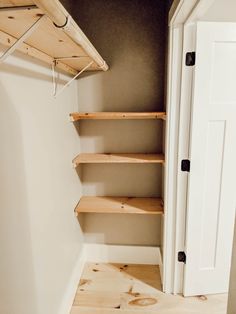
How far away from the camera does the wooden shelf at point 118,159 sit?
194cm

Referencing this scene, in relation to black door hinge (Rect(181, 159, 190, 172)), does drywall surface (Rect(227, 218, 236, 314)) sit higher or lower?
lower

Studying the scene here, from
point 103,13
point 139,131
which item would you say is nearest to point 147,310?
point 139,131

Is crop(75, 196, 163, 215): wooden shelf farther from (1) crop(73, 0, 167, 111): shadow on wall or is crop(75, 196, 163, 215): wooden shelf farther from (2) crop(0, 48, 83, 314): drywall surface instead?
(1) crop(73, 0, 167, 111): shadow on wall

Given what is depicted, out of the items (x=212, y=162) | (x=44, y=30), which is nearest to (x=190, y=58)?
(x=212, y=162)

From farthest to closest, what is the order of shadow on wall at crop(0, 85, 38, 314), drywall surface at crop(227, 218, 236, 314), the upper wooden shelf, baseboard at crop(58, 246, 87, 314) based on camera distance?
1. baseboard at crop(58, 246, 87, 314)
2. shadow on wall at crop(0, 85, 38, 314)
3. drywall surface at crop(227, 218, 236, 314)
4. the upper wooden shelf

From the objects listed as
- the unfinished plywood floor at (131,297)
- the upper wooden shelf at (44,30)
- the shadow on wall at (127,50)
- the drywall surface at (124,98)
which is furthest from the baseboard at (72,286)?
the upper wooden shelf at (44,30)

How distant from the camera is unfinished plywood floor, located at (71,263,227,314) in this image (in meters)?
1.83

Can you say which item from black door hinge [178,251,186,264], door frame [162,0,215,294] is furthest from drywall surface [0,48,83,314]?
black door hinge [178,251,186,264]

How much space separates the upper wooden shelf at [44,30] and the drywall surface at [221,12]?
82 centimetres

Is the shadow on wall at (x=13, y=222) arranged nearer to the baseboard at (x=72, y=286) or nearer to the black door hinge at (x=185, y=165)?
the baseboard at (x=72, y=286)

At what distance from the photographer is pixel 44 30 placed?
0.90 m

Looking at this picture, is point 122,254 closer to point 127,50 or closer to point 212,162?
point 212,162

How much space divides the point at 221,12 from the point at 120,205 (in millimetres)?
1566

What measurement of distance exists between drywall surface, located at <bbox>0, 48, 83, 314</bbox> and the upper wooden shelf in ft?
0.29
